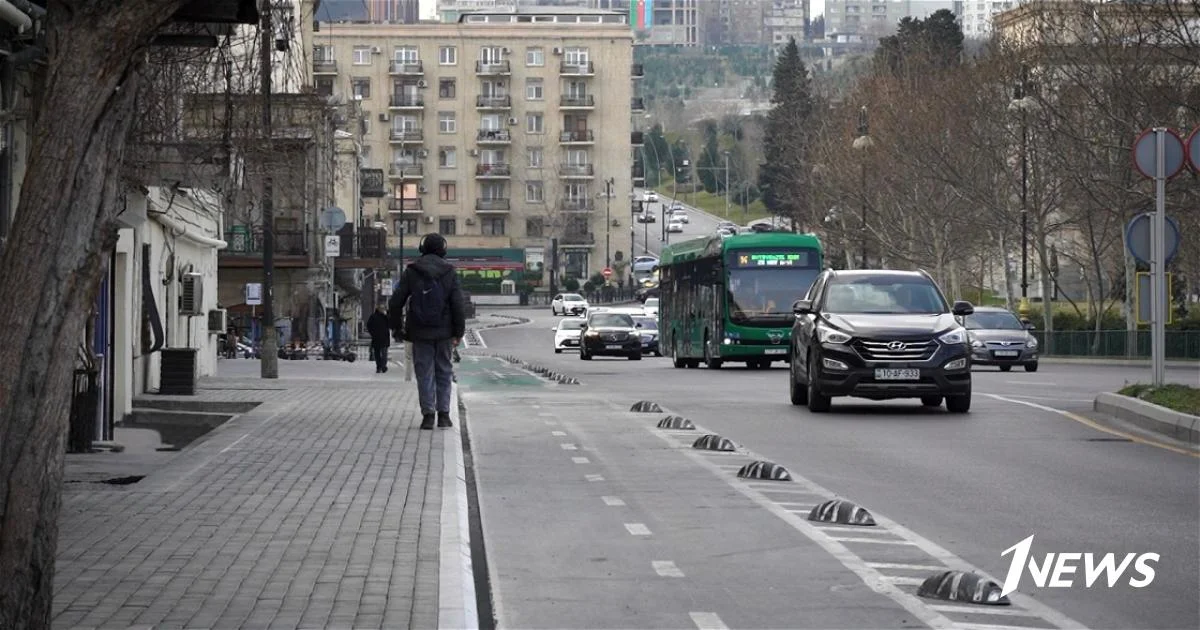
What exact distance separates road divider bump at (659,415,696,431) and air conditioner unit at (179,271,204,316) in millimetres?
11731

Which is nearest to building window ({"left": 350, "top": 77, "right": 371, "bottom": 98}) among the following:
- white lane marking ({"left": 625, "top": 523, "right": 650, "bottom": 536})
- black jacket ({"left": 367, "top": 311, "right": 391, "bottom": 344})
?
black jacket ({"left": 367, "top": 311, "right": 391, "bottom": 344})

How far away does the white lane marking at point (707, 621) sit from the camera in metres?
8.08

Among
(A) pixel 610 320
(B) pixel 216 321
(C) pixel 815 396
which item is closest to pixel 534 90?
(A) pixel 610 320

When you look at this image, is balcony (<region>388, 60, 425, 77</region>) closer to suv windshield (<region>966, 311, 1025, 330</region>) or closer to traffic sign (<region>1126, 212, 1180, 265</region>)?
suv windshield (<region>966, 311, 1025, 330</region>)

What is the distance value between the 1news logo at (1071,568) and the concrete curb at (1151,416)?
8.56 m

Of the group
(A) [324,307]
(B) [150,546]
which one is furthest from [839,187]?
(B) [150,546]

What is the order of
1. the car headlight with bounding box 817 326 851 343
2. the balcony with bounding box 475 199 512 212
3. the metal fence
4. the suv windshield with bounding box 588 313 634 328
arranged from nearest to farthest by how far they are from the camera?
1. the car headlight with bounding box 817 326 851 343
2. the metal fence
3. the suv windshield with bounding box 588 313 634 328
4. the balcony with bounding box 475 199 512 212

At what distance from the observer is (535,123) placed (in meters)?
138

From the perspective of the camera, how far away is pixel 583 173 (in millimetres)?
139250

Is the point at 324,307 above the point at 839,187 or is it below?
below

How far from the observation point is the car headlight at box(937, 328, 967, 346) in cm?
2272

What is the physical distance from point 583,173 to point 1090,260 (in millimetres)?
69137

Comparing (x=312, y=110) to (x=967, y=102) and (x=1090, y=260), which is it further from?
(x=1090, y=260)

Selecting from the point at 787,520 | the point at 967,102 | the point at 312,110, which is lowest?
the point at 787,520
